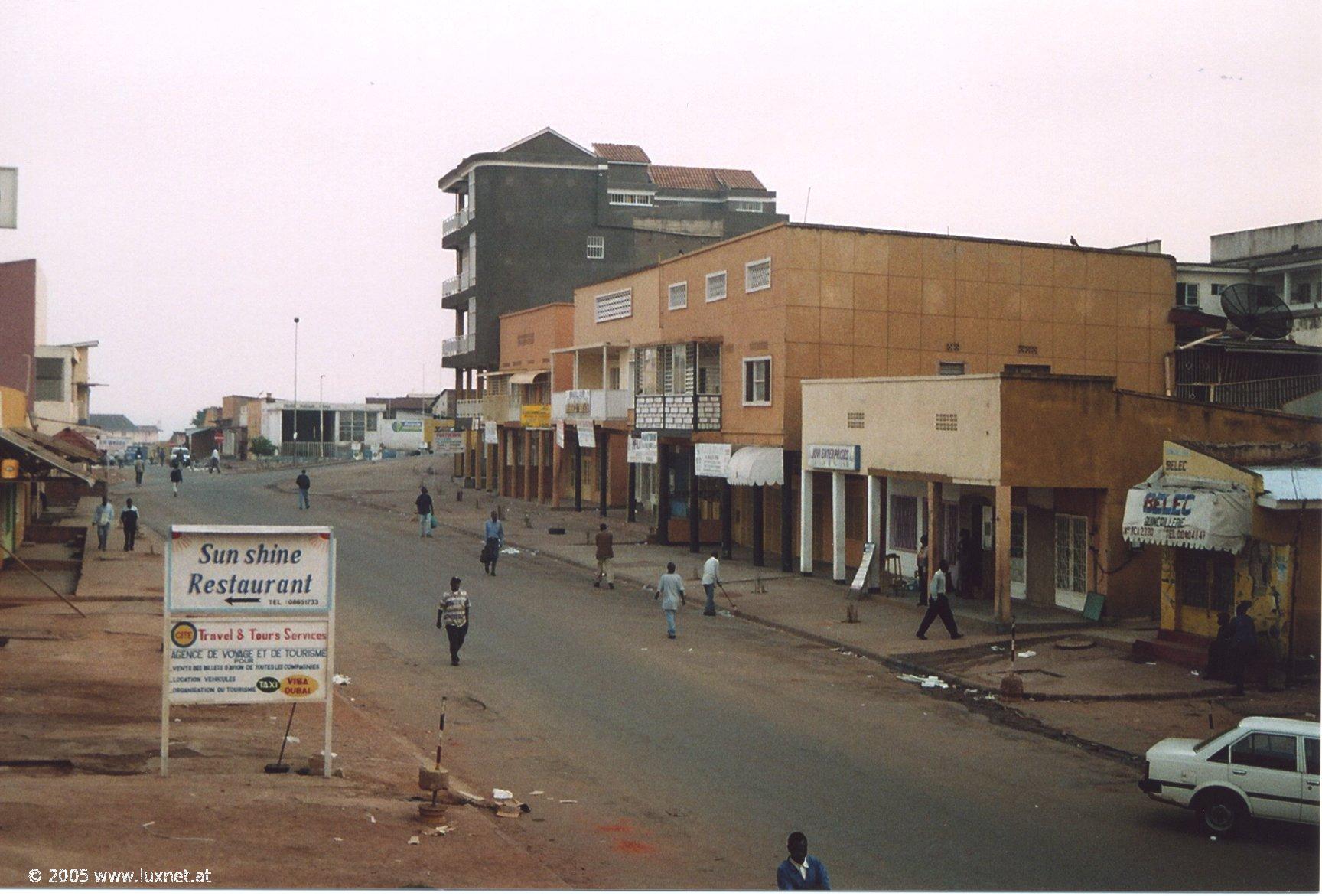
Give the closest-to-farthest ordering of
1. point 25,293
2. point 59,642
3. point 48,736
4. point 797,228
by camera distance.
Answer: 1. point 48,736
2. point 59,642
3. point 797,228
4. point 25,293

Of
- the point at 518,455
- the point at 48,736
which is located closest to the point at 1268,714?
the point at 48,736

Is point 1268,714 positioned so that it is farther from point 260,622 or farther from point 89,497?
point 89,497

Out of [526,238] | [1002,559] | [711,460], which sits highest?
[526,238]

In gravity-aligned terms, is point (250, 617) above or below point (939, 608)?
above

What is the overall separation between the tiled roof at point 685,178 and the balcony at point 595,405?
36016 millimetres

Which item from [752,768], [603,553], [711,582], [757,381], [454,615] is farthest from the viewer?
[757,381]

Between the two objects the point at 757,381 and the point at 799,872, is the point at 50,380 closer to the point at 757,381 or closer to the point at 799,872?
the point at 757,381

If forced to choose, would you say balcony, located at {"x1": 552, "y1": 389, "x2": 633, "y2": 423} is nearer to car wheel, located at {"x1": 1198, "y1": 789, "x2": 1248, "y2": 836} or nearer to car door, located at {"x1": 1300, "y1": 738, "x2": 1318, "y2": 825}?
car wheel, located at {"x1": 1198, "y1": 789, "x2": 1248, "y2": 836}

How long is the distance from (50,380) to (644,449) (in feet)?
97.5

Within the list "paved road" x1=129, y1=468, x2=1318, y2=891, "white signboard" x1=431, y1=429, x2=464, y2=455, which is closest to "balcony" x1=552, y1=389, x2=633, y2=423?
"white signboard" x1=431, y1=429, x2=464, y2=455

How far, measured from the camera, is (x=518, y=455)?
63562 mm

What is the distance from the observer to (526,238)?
222 ft

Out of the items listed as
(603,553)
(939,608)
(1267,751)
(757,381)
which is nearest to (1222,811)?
(1267,751)

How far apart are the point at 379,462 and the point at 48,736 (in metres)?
77.0
